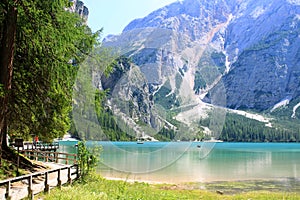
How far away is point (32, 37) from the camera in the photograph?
11.6 meters

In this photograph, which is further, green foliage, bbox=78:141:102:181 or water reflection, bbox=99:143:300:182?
water reflection, bbox=99:143:300:182

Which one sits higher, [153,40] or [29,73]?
[153,40]

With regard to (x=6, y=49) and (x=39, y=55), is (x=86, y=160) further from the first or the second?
(x=6, y=49)

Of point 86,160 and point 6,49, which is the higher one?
point 6,49

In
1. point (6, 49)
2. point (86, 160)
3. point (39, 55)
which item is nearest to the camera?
point (6, 49)

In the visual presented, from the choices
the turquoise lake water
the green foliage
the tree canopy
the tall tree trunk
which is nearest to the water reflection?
the turquoise lake water

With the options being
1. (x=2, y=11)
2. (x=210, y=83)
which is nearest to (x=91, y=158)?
(x=210, y=83)

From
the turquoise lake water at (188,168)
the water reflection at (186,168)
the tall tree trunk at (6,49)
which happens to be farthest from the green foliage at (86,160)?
the tall tree trunk at (6,49)

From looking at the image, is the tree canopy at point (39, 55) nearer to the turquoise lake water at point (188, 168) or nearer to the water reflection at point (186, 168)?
the turquoise lake water at point (188, 168)

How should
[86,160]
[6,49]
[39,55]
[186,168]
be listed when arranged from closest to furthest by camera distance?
[6,49]
[39,55]
[86,160]
[186,168]

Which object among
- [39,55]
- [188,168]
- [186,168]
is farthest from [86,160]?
[188,168]

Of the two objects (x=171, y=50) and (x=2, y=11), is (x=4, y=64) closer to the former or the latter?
(x=2, y=11)

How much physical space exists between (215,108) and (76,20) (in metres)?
6.86

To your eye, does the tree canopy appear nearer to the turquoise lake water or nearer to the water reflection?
the turquoise lake water
